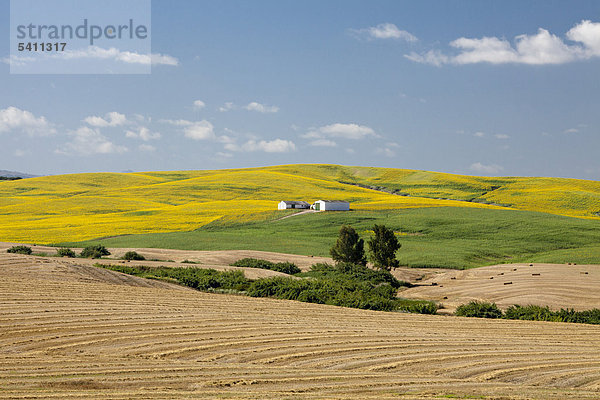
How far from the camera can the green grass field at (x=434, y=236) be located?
57325 millimetres

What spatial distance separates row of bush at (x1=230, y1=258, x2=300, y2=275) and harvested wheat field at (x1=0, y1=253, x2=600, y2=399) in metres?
21.0

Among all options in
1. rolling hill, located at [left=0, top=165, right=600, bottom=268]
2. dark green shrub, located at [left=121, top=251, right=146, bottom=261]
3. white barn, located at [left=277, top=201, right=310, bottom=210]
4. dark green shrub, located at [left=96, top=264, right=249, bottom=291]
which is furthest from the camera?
white barn, located at [left=277, top=201, right=310, bottom=210]

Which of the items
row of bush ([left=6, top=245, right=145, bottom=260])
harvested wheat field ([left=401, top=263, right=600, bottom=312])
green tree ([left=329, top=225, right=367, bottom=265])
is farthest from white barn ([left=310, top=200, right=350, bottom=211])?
harvested wheat field ([left=401, top=263, right=600, bottom=312])

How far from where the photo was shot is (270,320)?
20.2 meters

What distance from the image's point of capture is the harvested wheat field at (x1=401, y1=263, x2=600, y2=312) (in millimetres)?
31719

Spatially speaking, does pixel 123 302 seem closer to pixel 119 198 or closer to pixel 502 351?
pixel 502 351

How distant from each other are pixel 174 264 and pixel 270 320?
2560cm

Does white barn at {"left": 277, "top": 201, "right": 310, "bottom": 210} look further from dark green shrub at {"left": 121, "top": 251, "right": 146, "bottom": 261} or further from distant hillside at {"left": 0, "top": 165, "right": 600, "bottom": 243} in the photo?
dark green shrub at {"left": 121, "top": 251, "right": 146, "bottom": 261}

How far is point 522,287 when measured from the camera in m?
34.7

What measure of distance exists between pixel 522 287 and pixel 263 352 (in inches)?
910

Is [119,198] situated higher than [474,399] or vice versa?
[119,198]

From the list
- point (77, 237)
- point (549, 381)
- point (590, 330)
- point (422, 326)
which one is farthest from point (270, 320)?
point (77, 237)

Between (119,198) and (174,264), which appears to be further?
(119,198)

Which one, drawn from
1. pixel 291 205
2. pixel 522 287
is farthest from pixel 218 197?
pixel 522 287
